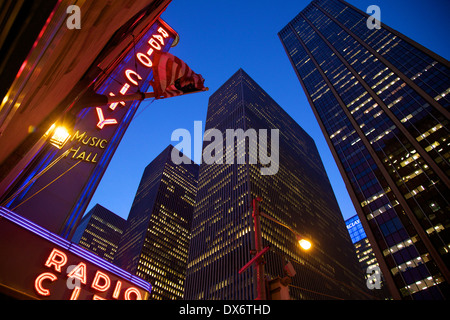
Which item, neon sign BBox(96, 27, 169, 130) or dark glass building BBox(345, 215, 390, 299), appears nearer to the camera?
neon sign BBox(96, 27, 169, 130)

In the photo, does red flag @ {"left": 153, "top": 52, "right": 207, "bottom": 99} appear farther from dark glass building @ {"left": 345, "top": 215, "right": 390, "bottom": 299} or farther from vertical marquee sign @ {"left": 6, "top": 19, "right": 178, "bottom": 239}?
dark glass building @ {"left": 345, "top": 215, "right": 390, "bottom": 299}

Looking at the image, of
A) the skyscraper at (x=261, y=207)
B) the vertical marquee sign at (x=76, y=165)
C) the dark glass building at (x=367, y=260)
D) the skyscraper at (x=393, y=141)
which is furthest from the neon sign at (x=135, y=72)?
the dark glass building at (x=367, y=260)

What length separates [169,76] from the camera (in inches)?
478

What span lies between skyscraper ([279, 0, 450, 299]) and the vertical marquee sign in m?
63.1

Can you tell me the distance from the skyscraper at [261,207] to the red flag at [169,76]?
223 feet

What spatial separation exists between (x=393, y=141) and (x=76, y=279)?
82.1m

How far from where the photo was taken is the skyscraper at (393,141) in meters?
54.3

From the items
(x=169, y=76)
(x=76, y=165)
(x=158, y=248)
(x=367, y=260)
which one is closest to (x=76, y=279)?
(x=76, y=165)

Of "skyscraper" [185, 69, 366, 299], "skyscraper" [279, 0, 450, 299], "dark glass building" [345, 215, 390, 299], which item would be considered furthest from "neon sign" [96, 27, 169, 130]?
"dark glass building" [345, 215, 390, 299]

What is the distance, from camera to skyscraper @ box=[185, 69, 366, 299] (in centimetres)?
9469

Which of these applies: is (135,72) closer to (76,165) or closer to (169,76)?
(169,76)

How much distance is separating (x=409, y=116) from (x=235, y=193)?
225 feet
